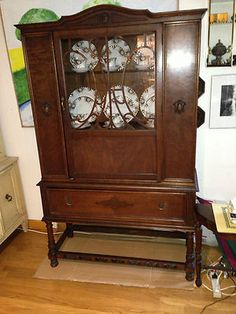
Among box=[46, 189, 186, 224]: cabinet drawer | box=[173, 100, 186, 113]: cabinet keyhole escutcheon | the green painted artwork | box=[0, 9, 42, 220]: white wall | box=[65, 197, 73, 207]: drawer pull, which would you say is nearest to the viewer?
box=[173, 100, 186, 113]: cabinet keyhole escutcheon

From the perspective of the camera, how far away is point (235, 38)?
184cm

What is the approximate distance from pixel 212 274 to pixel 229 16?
5.74 feet

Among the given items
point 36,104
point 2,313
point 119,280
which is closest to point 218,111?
point 36,104

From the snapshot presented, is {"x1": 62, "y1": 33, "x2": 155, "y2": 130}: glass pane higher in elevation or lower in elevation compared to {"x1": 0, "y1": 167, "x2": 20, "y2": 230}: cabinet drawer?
higher

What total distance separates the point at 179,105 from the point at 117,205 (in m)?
0.77

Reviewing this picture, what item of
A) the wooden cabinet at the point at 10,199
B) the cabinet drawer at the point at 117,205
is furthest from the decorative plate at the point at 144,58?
the wooden cabinet at the point at 10,199

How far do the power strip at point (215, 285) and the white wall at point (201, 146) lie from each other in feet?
1.90

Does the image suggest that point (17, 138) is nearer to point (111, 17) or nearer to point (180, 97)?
point (111, 17)

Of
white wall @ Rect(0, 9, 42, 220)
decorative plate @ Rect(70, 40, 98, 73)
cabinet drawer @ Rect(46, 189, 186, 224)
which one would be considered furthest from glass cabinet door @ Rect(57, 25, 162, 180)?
white wall @ Rect(0, 9, 42, 220)

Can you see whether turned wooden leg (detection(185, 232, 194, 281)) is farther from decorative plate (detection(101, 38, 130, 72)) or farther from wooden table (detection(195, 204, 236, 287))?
decorative plate (detection(101, 38, 130, 72))

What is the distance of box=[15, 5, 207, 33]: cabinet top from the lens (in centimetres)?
142

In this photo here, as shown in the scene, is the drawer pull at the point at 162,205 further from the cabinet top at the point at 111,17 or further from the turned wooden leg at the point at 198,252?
the cabinet top at the point at 111,17

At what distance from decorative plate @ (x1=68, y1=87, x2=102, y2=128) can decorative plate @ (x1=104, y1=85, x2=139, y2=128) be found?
3.1 inches

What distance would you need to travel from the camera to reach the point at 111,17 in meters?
1.50
